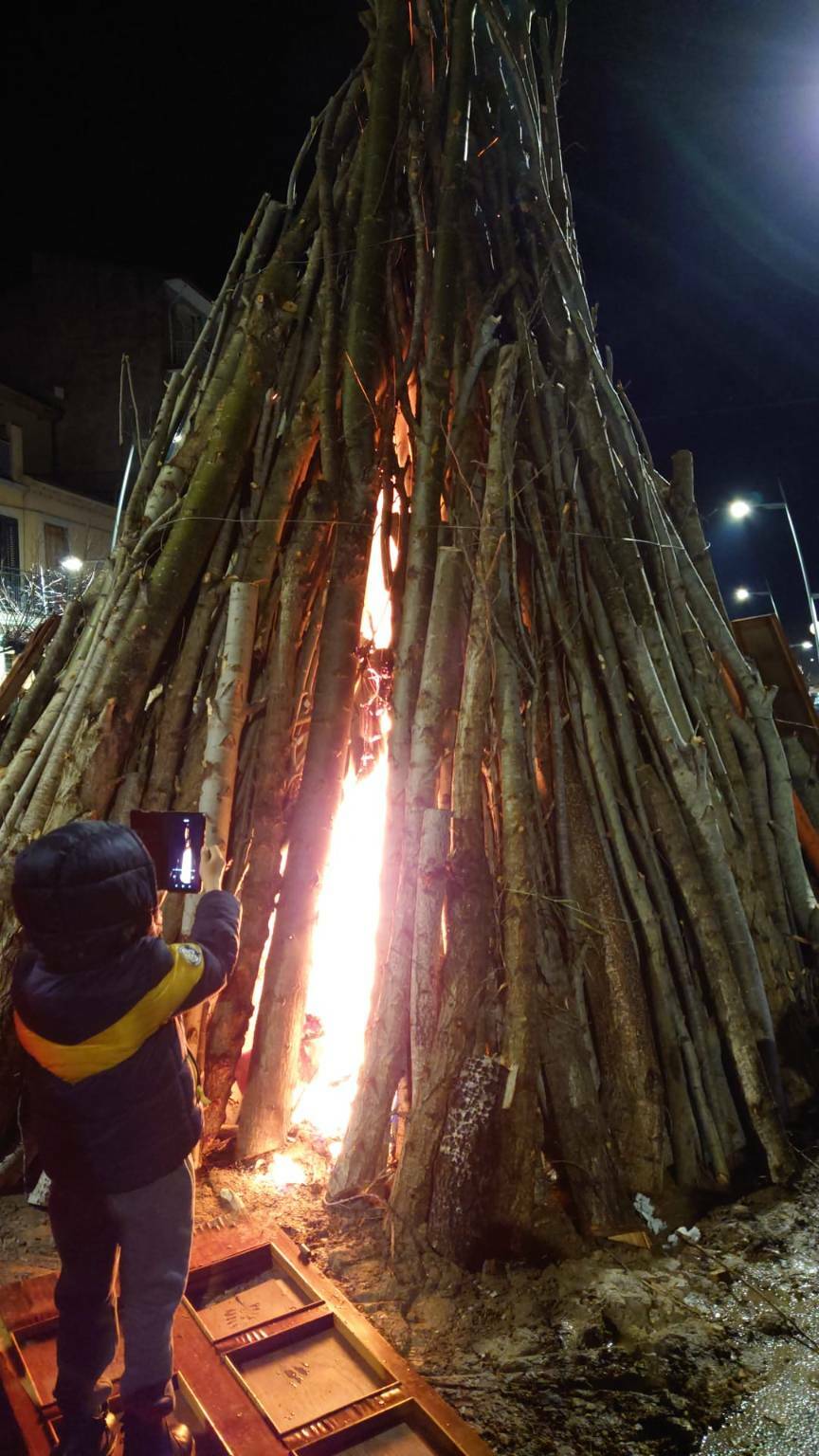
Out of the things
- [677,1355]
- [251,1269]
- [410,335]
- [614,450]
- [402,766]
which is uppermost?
[410,335]

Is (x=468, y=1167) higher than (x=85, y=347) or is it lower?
lower

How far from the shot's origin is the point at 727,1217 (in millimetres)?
3947

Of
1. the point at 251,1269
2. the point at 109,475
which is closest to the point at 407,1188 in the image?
the point at 251,1269

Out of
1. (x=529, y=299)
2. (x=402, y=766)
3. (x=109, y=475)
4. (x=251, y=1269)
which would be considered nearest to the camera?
(x=251, y=1269)

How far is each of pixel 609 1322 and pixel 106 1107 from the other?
224 centimetres

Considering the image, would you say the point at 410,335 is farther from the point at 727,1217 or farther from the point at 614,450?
the point at 727,1217

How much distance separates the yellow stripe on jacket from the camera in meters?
2.49

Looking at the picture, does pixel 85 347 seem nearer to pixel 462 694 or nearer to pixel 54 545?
pixel 54 545

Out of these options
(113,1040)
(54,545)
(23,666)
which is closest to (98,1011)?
(113,1040)

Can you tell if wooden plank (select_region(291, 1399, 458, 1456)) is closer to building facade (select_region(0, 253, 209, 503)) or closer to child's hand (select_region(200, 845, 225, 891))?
child's hand (select_region(200, 845, 225, 891))

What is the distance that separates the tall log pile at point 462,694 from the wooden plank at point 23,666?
0.78m

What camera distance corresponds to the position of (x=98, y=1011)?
2.48m

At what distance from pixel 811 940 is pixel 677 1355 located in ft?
10.0

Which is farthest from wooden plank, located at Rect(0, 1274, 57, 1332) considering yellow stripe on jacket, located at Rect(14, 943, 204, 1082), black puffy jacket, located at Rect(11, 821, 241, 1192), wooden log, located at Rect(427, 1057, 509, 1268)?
wooden log, located at Rect(427, 1057, 509, 1268)
